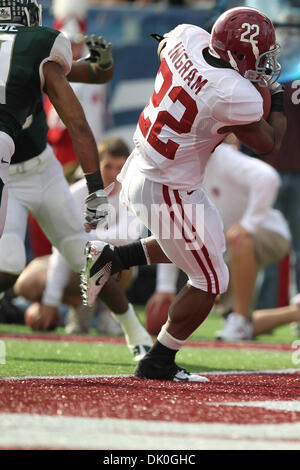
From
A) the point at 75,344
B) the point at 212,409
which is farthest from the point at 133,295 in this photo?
the point at 212,409

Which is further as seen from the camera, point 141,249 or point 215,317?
point 215,317

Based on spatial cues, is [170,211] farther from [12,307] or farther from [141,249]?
[12,307]

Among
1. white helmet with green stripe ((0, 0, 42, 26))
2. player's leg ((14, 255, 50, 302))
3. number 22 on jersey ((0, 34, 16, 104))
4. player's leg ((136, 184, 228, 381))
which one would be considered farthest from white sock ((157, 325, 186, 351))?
player's leg ((14, 255, 50, 302))

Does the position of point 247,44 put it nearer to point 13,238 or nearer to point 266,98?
point 266,98

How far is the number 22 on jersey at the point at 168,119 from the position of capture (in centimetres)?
359

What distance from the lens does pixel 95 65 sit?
454cm

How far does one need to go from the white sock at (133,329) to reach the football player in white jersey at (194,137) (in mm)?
701

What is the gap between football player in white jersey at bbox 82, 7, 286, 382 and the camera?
353 centimetres

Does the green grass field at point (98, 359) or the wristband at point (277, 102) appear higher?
the wristband at point (277, 102)

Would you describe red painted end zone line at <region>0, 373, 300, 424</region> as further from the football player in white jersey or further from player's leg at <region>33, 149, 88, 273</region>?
player's leg at <region>33, 149, 88, 273</region>

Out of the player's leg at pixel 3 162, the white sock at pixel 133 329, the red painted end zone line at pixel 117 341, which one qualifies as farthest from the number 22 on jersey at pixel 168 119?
the red painted end zone line at pixel 117 341

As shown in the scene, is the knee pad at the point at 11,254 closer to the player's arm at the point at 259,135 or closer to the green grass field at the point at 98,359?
the green grass field at the point at 98,359

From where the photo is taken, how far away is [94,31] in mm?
9703

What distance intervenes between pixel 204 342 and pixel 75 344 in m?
0.92
